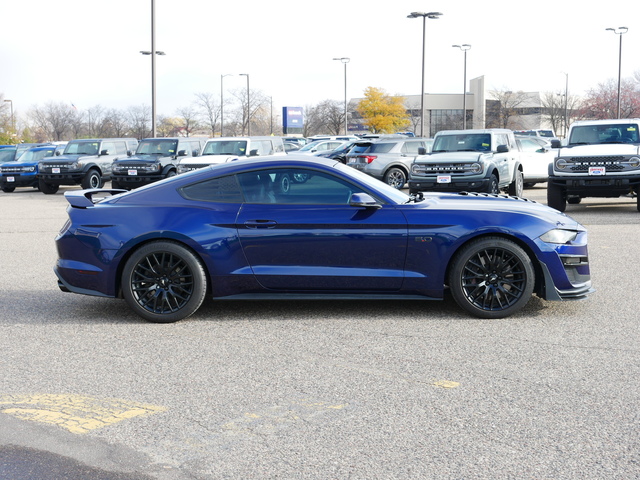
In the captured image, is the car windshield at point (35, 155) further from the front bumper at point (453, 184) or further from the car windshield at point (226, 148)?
the front bumper at point (453, 184)

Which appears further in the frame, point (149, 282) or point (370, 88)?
point (370, 88)

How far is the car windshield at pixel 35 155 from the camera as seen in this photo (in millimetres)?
28953

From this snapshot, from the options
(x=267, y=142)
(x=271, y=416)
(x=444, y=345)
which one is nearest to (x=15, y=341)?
(x=271, y=416)

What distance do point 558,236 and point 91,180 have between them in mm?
22149

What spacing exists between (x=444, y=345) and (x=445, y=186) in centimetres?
1262

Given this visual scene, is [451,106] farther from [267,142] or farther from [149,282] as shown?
[149,282]

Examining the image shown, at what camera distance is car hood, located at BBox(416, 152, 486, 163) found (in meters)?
18.2

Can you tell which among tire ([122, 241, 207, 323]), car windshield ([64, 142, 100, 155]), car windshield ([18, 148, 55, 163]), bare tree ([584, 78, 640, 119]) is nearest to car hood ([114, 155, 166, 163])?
car windshield ([64, 142, 100, 155])

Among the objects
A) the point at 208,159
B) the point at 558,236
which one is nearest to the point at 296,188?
the point at 558,236

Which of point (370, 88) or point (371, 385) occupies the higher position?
point (370, 88)

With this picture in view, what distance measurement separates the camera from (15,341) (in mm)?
6246

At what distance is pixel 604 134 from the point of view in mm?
17344

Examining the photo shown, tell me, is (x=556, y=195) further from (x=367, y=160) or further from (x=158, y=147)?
(x=158, y=147)

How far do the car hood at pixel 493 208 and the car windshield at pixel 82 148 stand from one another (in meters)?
22.0
